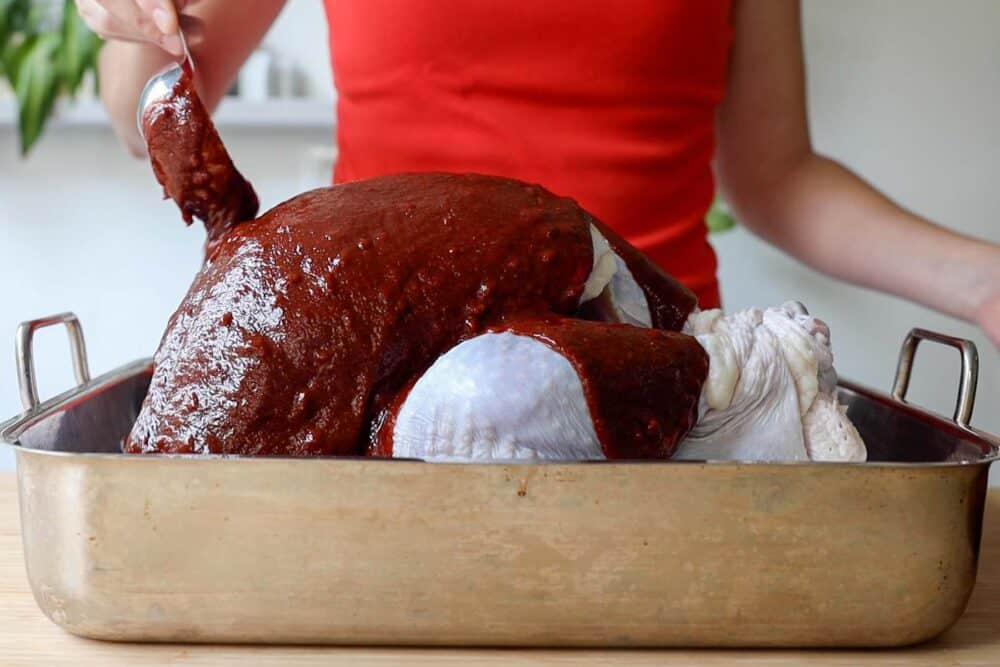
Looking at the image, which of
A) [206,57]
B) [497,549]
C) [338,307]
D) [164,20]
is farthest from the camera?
[206,57]

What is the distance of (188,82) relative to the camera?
0.75 metres

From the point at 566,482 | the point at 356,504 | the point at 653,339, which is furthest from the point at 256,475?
the point at 653,339

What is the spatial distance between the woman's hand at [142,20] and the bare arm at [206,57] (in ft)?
0.79

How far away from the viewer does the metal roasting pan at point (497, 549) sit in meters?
0.57

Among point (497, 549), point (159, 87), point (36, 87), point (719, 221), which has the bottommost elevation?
point (719, 221)

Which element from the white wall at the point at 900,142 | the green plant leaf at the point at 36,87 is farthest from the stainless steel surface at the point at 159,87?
the white wall at the point at 900,142

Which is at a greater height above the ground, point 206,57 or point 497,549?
point 206,57

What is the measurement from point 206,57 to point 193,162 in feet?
1.55

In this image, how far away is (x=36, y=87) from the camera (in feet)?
7.18

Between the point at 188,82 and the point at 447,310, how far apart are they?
0.25 meters

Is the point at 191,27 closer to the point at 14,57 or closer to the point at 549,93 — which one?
the point at 549,93

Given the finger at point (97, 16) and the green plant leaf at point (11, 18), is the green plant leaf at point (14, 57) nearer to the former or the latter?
the green plant leaf at point (11, 18)

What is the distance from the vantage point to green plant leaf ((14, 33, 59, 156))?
7.18 ft

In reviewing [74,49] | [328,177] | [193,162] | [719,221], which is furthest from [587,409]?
[74,49]
